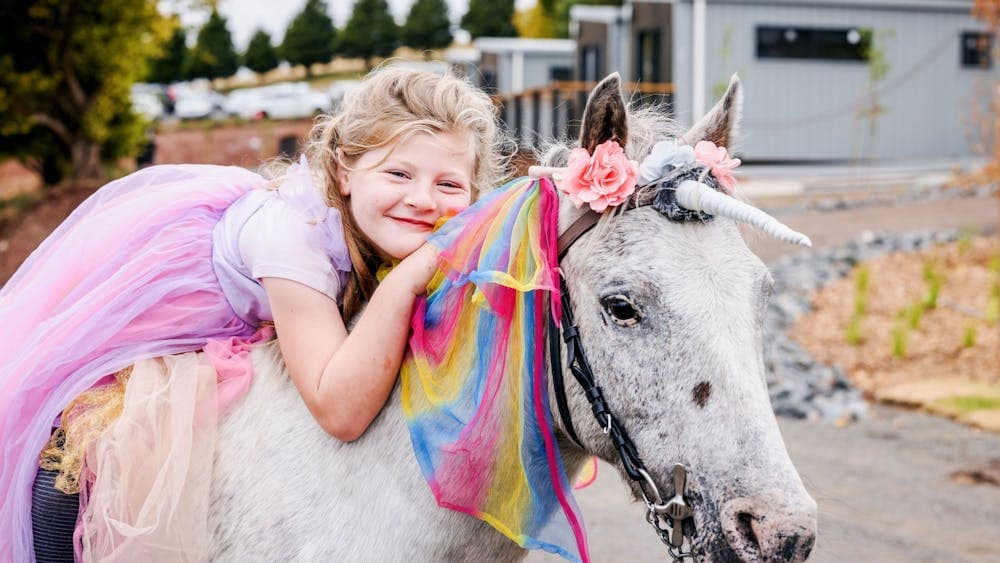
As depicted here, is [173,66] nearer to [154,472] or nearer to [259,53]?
[259,53]

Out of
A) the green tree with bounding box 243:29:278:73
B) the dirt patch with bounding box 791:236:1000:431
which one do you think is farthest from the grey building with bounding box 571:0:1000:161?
the green tree with bounding box 243:29:278:73

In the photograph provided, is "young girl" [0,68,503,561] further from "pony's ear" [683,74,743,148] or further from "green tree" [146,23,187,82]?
"green tree" [146,23,187,82]

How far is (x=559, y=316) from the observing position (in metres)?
2.08

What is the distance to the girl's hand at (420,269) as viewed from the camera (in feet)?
7.21

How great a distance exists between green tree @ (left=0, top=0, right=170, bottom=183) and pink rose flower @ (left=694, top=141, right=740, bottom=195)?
16383 millimetres

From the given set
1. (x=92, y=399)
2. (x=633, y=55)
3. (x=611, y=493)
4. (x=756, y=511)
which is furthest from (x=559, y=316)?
(x=633, y=55)

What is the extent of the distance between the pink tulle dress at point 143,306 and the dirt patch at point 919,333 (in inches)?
240

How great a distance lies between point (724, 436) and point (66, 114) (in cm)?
1853

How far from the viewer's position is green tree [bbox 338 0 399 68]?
205 ft

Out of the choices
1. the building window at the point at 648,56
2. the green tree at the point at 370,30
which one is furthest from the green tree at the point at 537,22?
the building window at the point at 648,56

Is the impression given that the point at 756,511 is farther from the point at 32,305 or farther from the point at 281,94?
the point at 281,94

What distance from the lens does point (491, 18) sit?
60.7m

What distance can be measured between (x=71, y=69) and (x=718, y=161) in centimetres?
1734

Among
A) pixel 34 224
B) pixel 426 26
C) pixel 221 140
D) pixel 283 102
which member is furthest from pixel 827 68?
pixel 426 26
